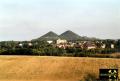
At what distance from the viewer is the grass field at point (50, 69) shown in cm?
5016

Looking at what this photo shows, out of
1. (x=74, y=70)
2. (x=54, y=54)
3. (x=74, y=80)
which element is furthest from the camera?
(x=54, y=54)

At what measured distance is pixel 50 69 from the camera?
5772cm

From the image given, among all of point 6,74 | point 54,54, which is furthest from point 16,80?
point 54,54

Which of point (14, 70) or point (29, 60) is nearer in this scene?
point (14, 70)

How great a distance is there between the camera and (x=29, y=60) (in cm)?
6844

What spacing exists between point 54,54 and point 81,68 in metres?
27.5

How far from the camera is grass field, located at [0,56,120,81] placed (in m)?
50.2

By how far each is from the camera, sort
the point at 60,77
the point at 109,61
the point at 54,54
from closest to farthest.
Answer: the point at 60,77
the point at 109,61
the point at 54,54

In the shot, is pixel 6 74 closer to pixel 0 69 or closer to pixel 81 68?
pixel 0 69

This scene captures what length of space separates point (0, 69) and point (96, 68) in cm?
1660

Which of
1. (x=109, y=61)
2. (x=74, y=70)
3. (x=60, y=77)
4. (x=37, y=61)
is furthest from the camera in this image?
(x=37, y=61)

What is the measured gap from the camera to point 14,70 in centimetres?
5722

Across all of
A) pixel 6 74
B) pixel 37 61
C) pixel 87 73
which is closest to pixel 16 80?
pixel 6 74

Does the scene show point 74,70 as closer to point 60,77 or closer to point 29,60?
point 60,77
